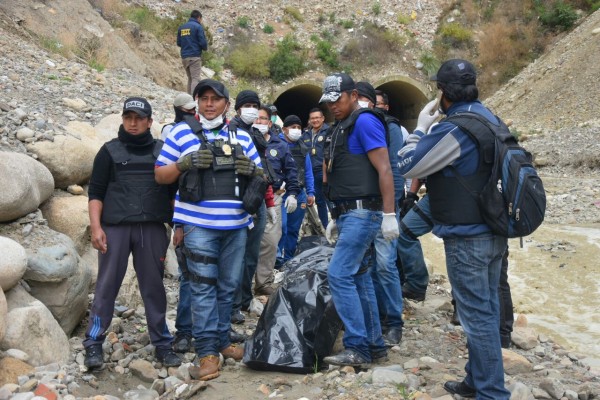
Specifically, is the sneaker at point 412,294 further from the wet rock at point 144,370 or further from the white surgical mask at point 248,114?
the wet rock at point 144,370

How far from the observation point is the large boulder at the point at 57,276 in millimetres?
4051

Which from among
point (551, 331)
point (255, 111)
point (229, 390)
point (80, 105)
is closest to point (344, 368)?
point (229, 390)

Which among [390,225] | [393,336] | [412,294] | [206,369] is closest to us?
[390,225]

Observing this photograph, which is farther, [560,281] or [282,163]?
[560,281]

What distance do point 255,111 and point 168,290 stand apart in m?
1.87

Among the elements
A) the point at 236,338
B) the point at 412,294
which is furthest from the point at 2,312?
the point at 412,294

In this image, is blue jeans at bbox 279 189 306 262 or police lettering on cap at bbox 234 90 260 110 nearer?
police lettering on cap at bbox 234 90 260 110

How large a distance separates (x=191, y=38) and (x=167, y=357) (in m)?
8.43

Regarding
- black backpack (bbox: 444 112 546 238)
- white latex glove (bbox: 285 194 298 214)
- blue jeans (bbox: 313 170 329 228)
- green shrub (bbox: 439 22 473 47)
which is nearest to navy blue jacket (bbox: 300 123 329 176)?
blue jeans (bbox: 313 170 329 228)

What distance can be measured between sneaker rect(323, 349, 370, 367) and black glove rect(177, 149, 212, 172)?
53.5 inches

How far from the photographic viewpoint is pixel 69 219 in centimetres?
493

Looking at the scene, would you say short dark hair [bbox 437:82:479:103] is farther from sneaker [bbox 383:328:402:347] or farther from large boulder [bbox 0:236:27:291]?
large boulder [bbox 0:236:27:291]

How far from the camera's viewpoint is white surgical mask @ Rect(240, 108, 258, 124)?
4926 mm

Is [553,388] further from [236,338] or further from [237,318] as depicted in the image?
[237,318]
